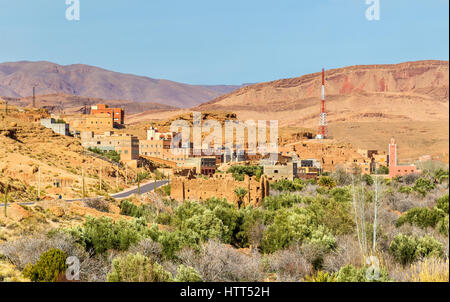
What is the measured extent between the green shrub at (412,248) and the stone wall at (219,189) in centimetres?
1524

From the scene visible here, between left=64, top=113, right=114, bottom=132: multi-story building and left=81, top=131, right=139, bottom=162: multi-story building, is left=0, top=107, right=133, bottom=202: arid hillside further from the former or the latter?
left=64, top=113, right=114, bottom=132: multi-story building

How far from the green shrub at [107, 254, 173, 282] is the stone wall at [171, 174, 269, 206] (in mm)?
19169

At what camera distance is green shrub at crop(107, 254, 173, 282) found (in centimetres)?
1088

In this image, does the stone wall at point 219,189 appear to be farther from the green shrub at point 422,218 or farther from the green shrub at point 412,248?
the green shrub at point 412,248

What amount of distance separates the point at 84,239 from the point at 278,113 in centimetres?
17662

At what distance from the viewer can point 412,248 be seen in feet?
49.7

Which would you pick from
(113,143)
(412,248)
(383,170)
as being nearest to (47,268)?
(412,248)

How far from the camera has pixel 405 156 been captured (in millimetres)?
90062

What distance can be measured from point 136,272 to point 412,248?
7869 millimetres

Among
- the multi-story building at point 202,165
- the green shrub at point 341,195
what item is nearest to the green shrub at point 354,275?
the green shrub at point 341,195

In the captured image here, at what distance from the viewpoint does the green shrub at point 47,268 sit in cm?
1145

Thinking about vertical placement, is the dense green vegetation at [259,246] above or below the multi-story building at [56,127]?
below

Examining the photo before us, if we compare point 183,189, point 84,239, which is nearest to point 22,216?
point 84,239
